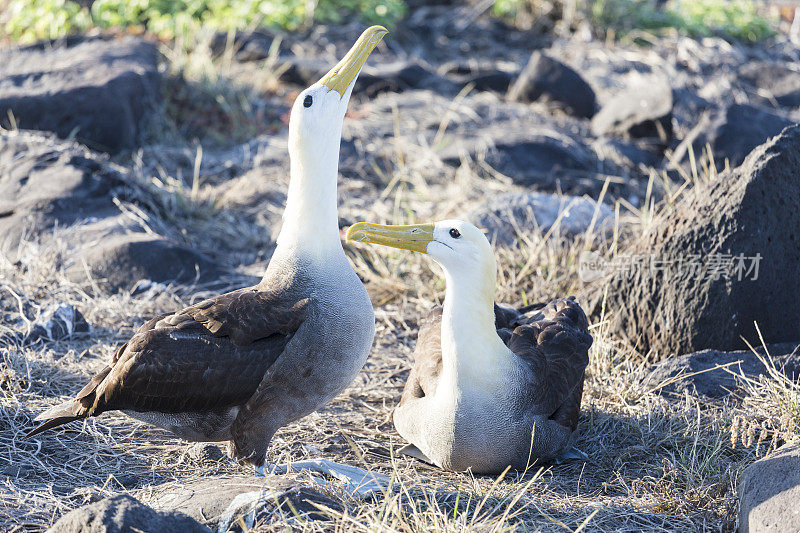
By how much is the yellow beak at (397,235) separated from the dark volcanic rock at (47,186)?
123 inches

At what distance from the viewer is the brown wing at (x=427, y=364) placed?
151 inches

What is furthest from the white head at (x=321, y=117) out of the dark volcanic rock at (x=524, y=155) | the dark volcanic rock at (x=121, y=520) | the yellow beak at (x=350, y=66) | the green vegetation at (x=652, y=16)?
the green vegetation at (x=652, y=16)

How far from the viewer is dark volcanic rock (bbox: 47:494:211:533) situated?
2.46 m

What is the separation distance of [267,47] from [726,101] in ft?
17.3

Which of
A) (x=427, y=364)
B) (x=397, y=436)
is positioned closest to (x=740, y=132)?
(x=427, y=364)

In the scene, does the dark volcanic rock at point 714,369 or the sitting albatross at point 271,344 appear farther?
the dark volcanic rock at point 714,369

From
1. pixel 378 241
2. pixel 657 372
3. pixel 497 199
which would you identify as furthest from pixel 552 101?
pixel 378 241

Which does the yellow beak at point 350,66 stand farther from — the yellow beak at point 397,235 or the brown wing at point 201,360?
the brown wing at point 201,360

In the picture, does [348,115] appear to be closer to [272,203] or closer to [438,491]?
[272,203]

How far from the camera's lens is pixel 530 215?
5848 mm

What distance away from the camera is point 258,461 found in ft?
11.3

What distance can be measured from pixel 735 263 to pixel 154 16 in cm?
845

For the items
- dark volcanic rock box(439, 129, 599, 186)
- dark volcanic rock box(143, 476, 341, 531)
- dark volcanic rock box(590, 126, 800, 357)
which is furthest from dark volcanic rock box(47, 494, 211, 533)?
dark volcanic rock box(439, 129, 599, 186)

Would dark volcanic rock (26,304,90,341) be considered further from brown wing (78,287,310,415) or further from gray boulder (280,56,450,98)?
gray boulder (280,56,450,98)
